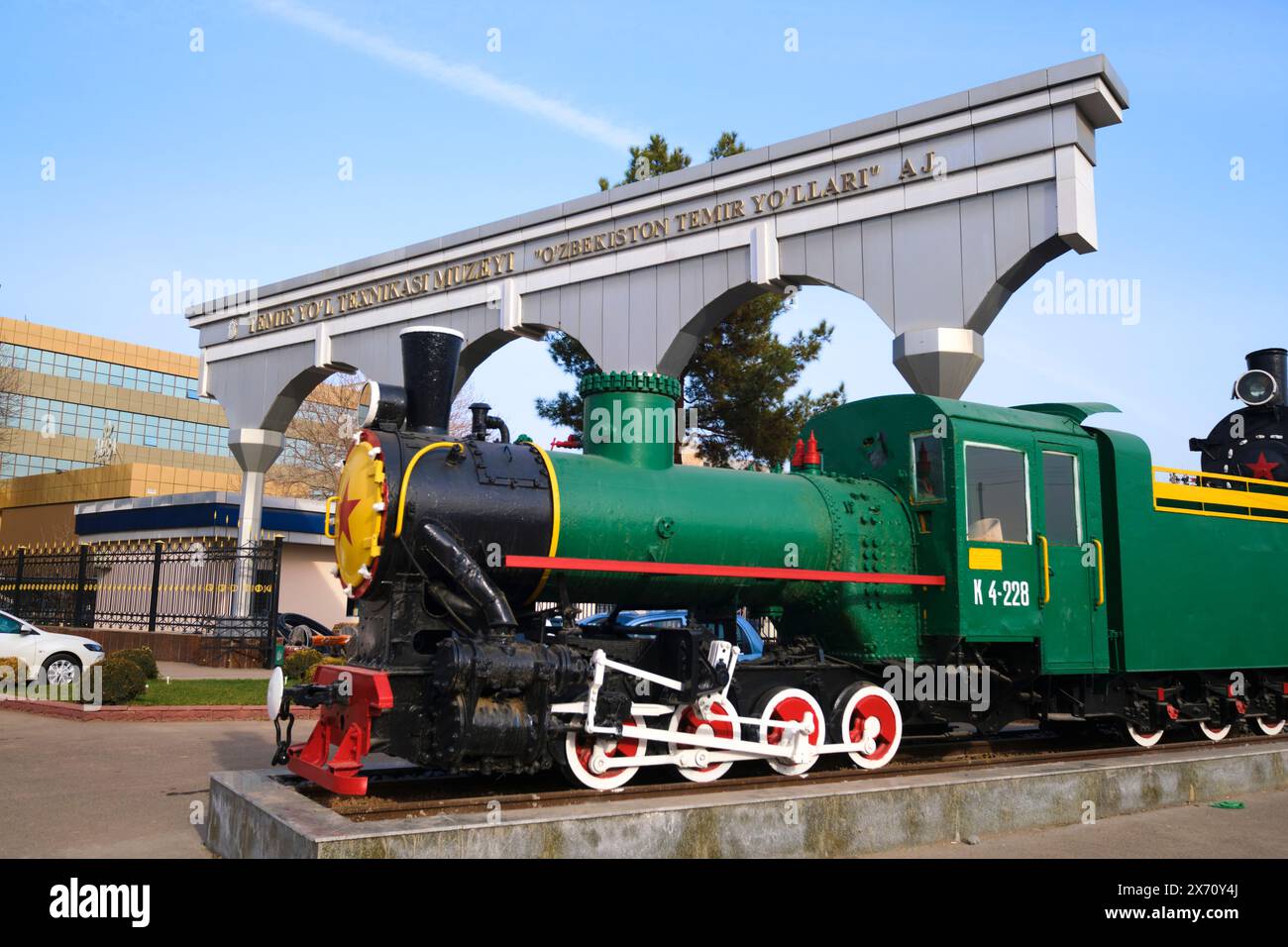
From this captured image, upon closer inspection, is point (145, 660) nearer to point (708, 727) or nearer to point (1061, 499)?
point (708, 727)

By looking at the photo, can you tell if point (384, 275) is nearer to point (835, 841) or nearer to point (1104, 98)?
point (1104, 98)

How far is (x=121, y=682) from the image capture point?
13.3m

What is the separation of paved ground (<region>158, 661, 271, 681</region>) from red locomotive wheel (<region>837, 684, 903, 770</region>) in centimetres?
1249

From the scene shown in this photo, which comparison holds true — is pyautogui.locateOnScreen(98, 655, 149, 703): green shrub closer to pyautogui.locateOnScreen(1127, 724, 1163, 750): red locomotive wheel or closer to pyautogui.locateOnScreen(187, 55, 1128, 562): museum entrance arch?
pyautogui.locateOnScreen(187, 55, 1128, 562): museum entrance arch

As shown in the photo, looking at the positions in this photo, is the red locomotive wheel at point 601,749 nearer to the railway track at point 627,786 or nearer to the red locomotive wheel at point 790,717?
the railway track at point 627,786

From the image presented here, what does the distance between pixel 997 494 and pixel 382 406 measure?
4847 millimetres

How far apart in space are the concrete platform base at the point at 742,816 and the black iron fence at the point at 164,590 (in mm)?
13280

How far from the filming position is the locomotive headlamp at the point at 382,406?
688 cm

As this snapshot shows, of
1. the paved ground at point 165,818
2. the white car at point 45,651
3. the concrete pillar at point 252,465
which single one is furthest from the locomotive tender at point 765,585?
the concrete pillar at point 252,465

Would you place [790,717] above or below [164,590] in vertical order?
below

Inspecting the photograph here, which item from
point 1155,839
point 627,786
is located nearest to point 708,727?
point 627,786

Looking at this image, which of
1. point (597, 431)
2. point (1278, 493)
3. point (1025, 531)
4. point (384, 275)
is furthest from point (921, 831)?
point (384, 275)

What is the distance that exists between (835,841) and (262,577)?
54.9 ft

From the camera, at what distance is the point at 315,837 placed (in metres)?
4.78
